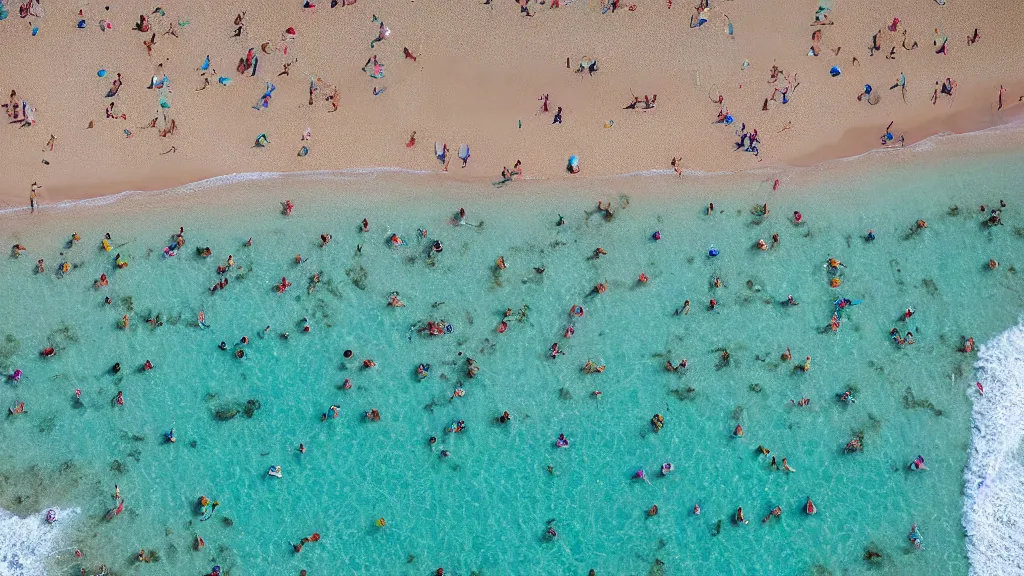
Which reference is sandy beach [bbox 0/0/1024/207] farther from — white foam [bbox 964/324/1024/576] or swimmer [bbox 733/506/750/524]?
swimmer [bbox 733/506/750/524]

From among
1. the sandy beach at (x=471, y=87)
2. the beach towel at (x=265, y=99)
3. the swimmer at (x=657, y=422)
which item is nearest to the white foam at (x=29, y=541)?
the sandy beach at (x=471, y=87)

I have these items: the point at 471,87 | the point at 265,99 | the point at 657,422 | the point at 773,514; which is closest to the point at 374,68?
the point at 471,87

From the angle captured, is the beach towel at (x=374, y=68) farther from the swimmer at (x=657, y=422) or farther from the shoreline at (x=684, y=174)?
the swimmer at (x=657, y=422)

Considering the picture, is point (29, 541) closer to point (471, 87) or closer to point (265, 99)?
point (265, 99)

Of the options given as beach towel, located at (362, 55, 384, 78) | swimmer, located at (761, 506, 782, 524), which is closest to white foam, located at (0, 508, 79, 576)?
beach towel, located at (362, 55, 384, 78)

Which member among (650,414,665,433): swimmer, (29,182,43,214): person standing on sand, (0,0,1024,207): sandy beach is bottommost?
(650,414,665,433): swimmer

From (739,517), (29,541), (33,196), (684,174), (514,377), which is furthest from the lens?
(684,174)

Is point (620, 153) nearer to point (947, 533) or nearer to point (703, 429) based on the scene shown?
point (703, 429)

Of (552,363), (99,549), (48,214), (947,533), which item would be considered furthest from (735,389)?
(48,214)
